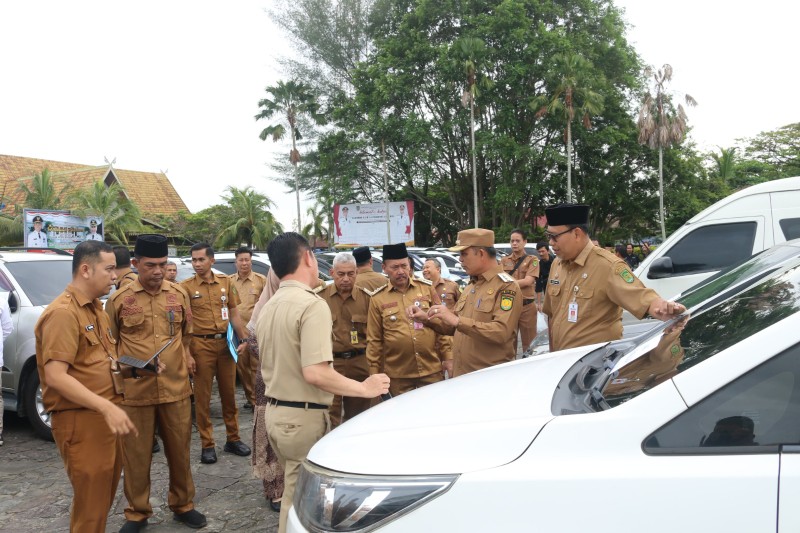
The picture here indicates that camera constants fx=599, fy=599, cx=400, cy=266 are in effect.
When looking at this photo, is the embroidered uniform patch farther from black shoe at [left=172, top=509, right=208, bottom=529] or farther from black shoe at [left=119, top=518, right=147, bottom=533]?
black shoe at [left=119, top=518, right=147, bottom=533]

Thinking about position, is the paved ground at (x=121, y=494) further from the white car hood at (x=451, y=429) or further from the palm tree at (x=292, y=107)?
the palm tree at (x=292, y=107)

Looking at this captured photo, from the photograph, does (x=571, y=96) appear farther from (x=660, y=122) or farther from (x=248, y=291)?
A: (x=248, y=291)

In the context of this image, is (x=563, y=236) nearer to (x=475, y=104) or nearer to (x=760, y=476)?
(x=760, y=476)

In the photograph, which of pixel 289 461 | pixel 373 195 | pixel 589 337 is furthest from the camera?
pixel 373 195

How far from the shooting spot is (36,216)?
17.8m

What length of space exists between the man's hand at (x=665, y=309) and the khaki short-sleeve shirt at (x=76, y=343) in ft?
9.90

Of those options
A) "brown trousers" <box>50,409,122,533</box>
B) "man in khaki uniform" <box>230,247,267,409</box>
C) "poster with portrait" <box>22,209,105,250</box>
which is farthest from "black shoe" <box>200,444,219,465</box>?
"poster with portrait" <box>22,209,105,250</box>

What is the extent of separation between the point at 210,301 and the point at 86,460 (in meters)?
2.57

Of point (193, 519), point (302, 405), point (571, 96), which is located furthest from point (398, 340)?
point (571, 96)

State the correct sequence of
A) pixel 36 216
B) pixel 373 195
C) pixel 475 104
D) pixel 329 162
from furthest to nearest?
pixel 373 195, pixel 329 162, pixel 475 104, pixel 36 216

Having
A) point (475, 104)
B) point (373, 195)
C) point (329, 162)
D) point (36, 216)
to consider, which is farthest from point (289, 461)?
point (373, 195)

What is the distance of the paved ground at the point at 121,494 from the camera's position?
4.00m

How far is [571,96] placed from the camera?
82.3ft

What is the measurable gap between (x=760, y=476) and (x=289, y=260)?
2.13 m
